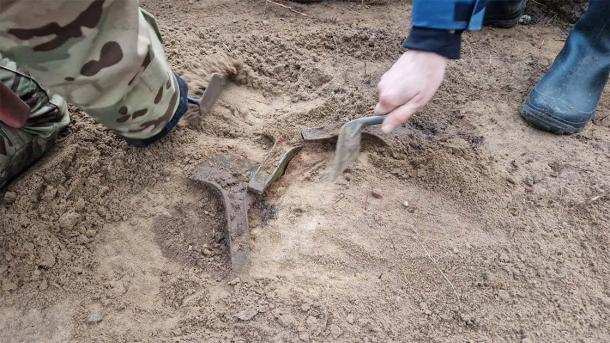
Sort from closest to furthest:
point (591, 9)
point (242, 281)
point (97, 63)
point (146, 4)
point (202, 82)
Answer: point (97, 63), point (242, 281), point (591, 9), point (202, 82), point (146, 4)

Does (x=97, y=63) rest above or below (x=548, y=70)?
above

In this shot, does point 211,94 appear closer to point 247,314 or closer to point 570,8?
point 247,314

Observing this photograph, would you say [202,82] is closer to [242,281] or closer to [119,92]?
[119,92]

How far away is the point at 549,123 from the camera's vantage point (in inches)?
76.2

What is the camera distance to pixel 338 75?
2164mm

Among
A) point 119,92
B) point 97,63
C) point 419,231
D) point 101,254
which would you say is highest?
point 97,63

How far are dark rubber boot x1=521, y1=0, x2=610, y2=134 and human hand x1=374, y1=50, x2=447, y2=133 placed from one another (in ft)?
3.08

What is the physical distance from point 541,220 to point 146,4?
2127 mm

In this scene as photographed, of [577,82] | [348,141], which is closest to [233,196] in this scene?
[348,141]

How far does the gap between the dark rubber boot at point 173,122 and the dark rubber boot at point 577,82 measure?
1379 mm

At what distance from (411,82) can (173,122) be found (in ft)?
3.31

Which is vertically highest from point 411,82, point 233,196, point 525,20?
point 411,82

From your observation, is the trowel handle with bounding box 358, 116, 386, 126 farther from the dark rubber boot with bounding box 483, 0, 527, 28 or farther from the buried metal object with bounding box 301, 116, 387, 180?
the dark rubber boot with bounding box 483, 0, 527, 28

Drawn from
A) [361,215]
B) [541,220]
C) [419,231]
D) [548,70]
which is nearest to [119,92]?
[361,215]
